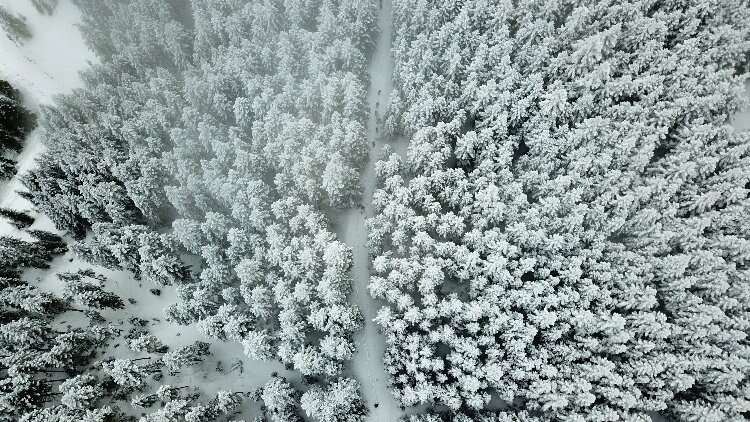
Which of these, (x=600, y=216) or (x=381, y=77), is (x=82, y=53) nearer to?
(x=381, y=77)

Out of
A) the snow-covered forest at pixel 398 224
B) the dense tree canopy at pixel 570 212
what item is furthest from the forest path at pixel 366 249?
the dense tree canopy at pixel 570 212

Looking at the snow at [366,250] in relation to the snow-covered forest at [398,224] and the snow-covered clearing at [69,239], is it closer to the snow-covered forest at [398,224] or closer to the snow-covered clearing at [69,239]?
the snow-covered forest at [398,224]

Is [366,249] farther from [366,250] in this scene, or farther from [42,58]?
[42,58]

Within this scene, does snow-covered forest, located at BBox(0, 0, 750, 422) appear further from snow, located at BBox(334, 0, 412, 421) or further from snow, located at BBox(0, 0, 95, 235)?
snow, located at BBox(0, 0, 95, 235)

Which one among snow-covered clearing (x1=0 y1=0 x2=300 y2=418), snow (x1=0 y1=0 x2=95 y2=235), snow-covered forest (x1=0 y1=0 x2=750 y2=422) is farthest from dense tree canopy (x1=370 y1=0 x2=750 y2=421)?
snow (x1=0 y1=0 x2=95 y2=235)

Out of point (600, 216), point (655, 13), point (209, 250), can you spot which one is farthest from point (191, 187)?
point (655, 13)
